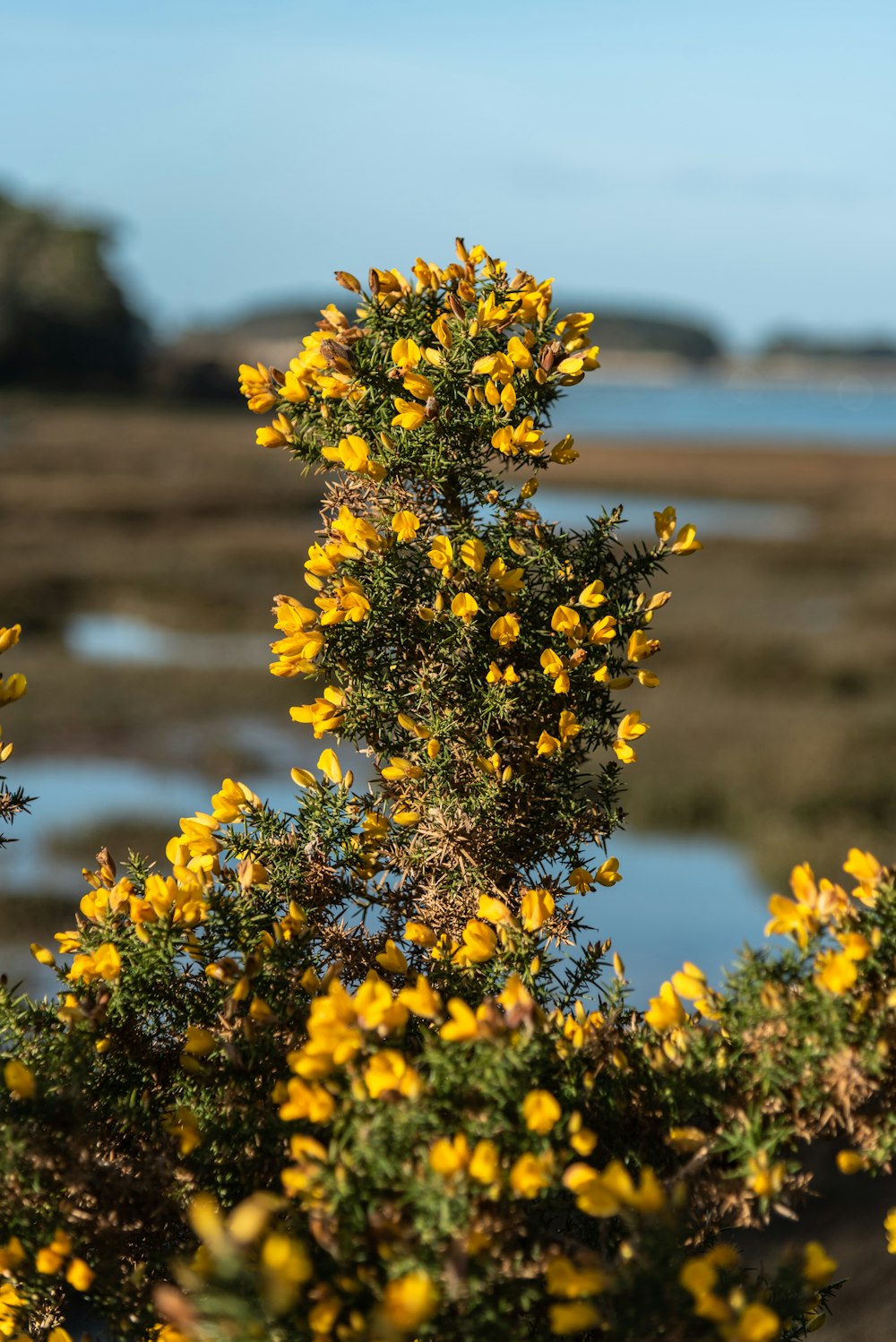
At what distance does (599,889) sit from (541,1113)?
9.79 metres

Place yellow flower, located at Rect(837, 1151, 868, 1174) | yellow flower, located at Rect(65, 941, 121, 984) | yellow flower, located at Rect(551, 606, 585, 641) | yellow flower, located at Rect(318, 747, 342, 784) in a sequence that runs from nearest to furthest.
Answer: yellow flower, located at Rect(837, 1151, 868, 1174) → yellow flower, located at Rect(65, 941, 121, 984) → yellow flower, located at Rect(551, 606, 585, 641) → yellow flower, located at Rect(318, 747, 342, 784)

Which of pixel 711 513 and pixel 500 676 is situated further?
pixel 711 513

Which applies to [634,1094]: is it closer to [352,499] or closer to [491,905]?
[491,905]

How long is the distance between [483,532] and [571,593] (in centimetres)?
23

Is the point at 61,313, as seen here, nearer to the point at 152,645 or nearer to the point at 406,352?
the point at 152,645

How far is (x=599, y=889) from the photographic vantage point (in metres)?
11.4

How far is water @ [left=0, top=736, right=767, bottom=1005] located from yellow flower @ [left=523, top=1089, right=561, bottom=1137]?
326 inches

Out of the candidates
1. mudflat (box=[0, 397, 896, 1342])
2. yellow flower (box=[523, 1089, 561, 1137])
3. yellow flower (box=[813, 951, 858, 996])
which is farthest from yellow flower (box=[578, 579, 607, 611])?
mudflat (box=[0, 397, 896, 1342])

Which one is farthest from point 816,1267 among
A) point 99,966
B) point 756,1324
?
point 99,966

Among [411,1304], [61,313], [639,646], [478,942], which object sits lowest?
[411,1304]

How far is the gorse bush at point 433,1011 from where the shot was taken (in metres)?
1.75

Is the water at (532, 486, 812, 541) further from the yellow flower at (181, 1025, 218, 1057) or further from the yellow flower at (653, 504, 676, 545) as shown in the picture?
the yellow flower at (181, 1025, 218, 1057)

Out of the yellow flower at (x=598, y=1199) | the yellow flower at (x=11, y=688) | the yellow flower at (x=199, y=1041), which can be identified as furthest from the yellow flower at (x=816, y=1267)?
the yellow flower at (x=11, y=688)

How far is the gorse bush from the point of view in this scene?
175 cm
